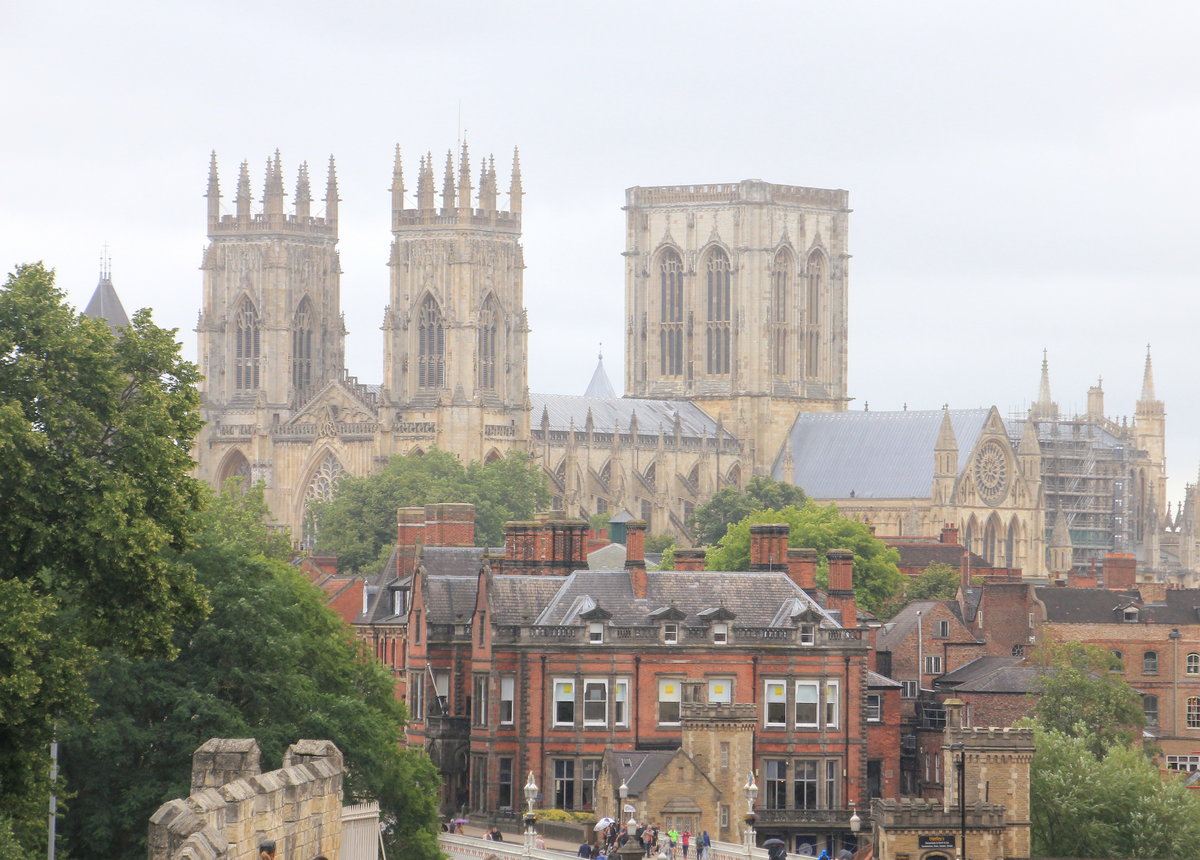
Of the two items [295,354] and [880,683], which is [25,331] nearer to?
[880,683]

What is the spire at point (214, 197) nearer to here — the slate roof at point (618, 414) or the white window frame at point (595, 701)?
the slate roof at point (618, 414)

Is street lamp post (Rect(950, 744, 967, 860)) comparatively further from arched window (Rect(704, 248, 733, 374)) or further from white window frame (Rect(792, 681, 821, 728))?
arched window (Rect(704, 248, 733, 374))

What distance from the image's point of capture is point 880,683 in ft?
222

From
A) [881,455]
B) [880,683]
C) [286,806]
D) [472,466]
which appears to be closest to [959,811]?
[880,683]

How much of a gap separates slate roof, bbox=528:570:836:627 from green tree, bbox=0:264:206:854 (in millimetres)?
23899

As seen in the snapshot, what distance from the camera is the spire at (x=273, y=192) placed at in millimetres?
144000

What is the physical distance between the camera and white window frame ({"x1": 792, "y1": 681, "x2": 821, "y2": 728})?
6016 cm

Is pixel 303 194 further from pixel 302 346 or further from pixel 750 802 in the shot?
pixel 750 802

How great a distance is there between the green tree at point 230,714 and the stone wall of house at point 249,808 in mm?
→ 9579

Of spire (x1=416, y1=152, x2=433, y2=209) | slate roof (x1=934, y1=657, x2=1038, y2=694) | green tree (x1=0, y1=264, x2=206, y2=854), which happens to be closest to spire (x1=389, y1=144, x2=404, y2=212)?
spire (x1=416, y1=152, x2=433, y2=209)

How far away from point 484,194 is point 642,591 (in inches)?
3185

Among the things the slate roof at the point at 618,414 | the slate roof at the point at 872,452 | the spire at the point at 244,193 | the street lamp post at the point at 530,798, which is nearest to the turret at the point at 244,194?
the spire at the point at 244,193

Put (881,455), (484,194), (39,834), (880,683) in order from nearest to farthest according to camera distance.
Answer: (39,834) → (880,683) → (484,194) → (881,455)

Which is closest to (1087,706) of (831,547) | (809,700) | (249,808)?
(809,700)
